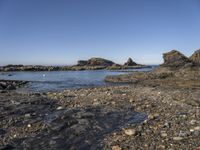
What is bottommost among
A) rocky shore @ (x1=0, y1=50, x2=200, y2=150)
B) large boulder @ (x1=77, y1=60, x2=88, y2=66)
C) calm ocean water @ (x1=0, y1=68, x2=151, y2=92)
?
calm ocean water @ (x1=0, y1=68, x2=151, y2=92)

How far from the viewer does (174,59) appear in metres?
58.5

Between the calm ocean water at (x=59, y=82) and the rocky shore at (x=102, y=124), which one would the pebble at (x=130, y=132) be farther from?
the calm ocean water at (x=59, y=82)

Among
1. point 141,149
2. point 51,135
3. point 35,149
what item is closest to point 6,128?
point 51,135

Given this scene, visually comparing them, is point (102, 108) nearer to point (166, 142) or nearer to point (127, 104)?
point (127, 104)

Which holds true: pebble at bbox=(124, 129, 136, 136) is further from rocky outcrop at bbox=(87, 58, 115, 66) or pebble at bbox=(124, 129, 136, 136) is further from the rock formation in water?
rocky outcrop at bbox=(87, 58, 115, 66)

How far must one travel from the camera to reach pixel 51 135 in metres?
13.2

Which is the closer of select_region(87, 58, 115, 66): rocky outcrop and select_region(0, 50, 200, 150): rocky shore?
select_region(0, 50, 200, 150): rocky shore

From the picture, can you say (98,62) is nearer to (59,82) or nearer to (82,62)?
(82,62)

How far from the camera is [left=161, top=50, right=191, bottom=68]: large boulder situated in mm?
55312

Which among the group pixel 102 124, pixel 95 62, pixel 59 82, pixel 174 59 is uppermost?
pixel 95 62

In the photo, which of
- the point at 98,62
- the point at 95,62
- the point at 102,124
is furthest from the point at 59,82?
the point at 95,62

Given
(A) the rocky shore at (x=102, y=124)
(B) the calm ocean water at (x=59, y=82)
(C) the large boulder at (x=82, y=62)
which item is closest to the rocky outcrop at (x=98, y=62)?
(C) the large boulder at (x=82, y=62)

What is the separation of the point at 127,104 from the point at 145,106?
1.83 m

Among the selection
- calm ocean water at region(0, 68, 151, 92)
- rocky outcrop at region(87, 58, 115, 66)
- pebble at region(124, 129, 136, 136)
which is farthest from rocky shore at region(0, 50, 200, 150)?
rocky outcrop at region(87, 58, 115, 66)
